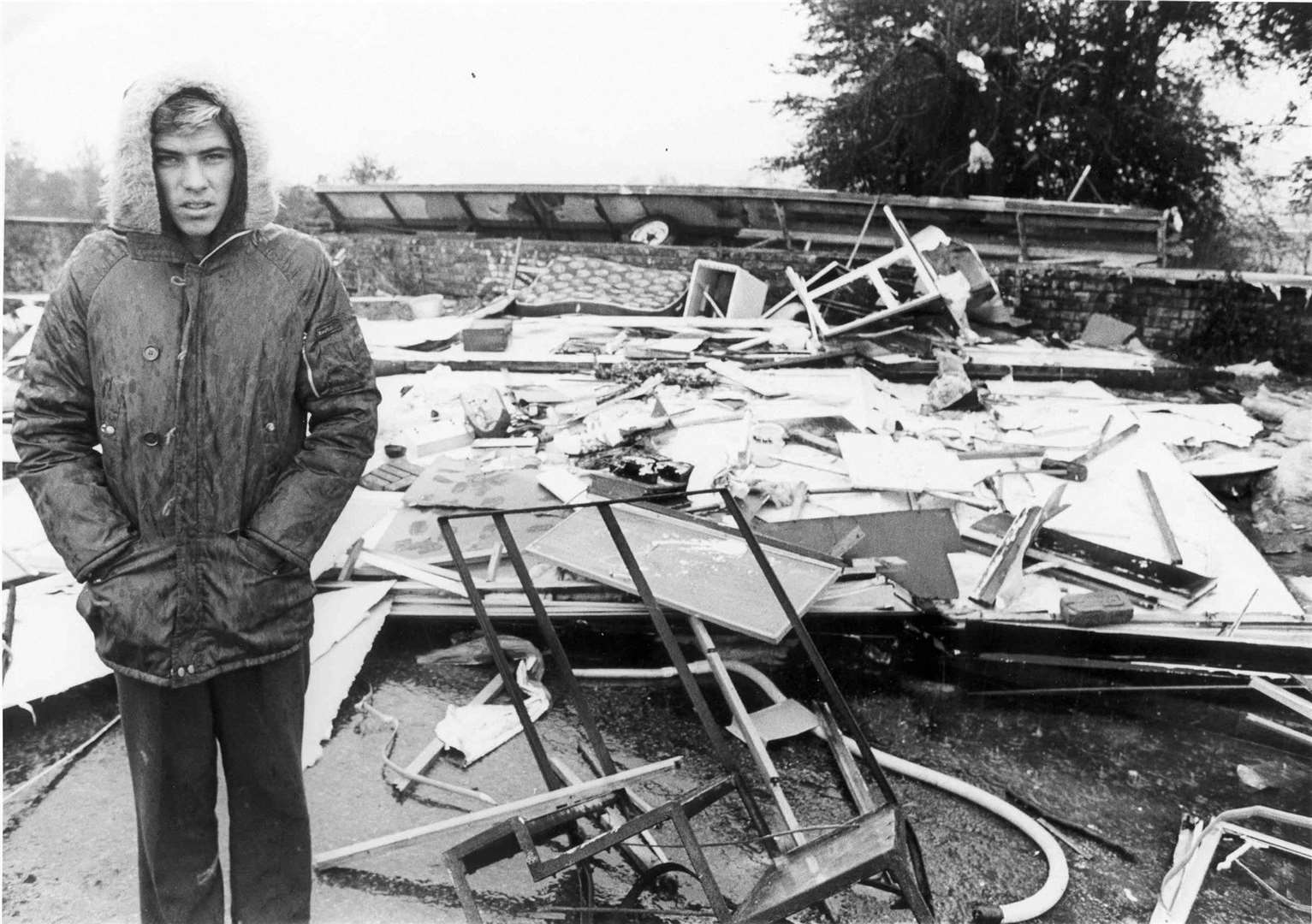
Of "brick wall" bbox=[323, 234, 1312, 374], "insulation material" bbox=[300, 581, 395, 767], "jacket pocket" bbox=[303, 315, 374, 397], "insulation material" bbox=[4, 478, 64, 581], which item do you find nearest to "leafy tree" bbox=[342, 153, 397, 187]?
"brick wall" bbox=[323, 234, 1312, 374]

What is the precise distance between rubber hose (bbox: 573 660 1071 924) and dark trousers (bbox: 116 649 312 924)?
5.02 feet

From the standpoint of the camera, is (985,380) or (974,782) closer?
(974,782)

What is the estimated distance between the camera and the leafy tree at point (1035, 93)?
11.5 metres

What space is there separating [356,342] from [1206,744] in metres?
3.79

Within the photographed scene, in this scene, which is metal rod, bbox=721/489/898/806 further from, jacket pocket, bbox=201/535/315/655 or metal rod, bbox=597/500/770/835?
jacket pocket, bbox=201/535/315/655

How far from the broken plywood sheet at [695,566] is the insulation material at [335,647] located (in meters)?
0.85

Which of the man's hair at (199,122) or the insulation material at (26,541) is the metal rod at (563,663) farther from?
the insulation material at (26,541)

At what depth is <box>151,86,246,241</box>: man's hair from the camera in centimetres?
179

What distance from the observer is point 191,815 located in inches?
80.1

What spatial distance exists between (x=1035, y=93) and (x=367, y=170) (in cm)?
1186

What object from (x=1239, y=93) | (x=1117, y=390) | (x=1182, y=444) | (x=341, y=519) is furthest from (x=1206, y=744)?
(x=1239, y=93)

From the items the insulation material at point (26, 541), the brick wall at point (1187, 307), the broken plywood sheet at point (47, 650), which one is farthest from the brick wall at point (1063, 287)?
the broken plywood sheet at point (47, 650)

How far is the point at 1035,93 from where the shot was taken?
12.1 m

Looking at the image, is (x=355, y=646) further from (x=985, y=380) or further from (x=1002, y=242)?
(x=1002, y=242)
